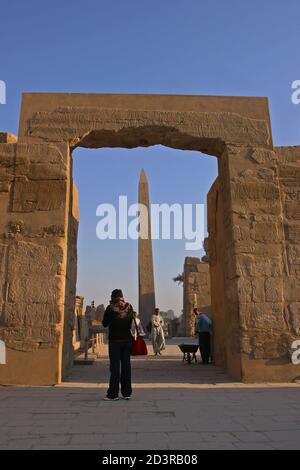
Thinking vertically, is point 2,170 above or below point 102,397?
above

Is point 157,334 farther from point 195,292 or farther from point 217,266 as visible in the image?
point 195,292

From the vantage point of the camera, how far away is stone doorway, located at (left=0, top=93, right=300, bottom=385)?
A: 5.94 metres

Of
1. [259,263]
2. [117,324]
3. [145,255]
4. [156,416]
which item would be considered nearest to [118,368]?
[117,324]

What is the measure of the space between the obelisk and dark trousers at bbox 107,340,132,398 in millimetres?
16420

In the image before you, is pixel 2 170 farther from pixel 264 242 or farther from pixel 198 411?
pixel 198 411

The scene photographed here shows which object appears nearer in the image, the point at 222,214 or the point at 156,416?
the point at 156,416

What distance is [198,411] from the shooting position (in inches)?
157

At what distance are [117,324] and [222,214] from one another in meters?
3.19

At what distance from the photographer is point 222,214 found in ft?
24.0

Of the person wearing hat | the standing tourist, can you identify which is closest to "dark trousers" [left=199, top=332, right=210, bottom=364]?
the standing tourist
